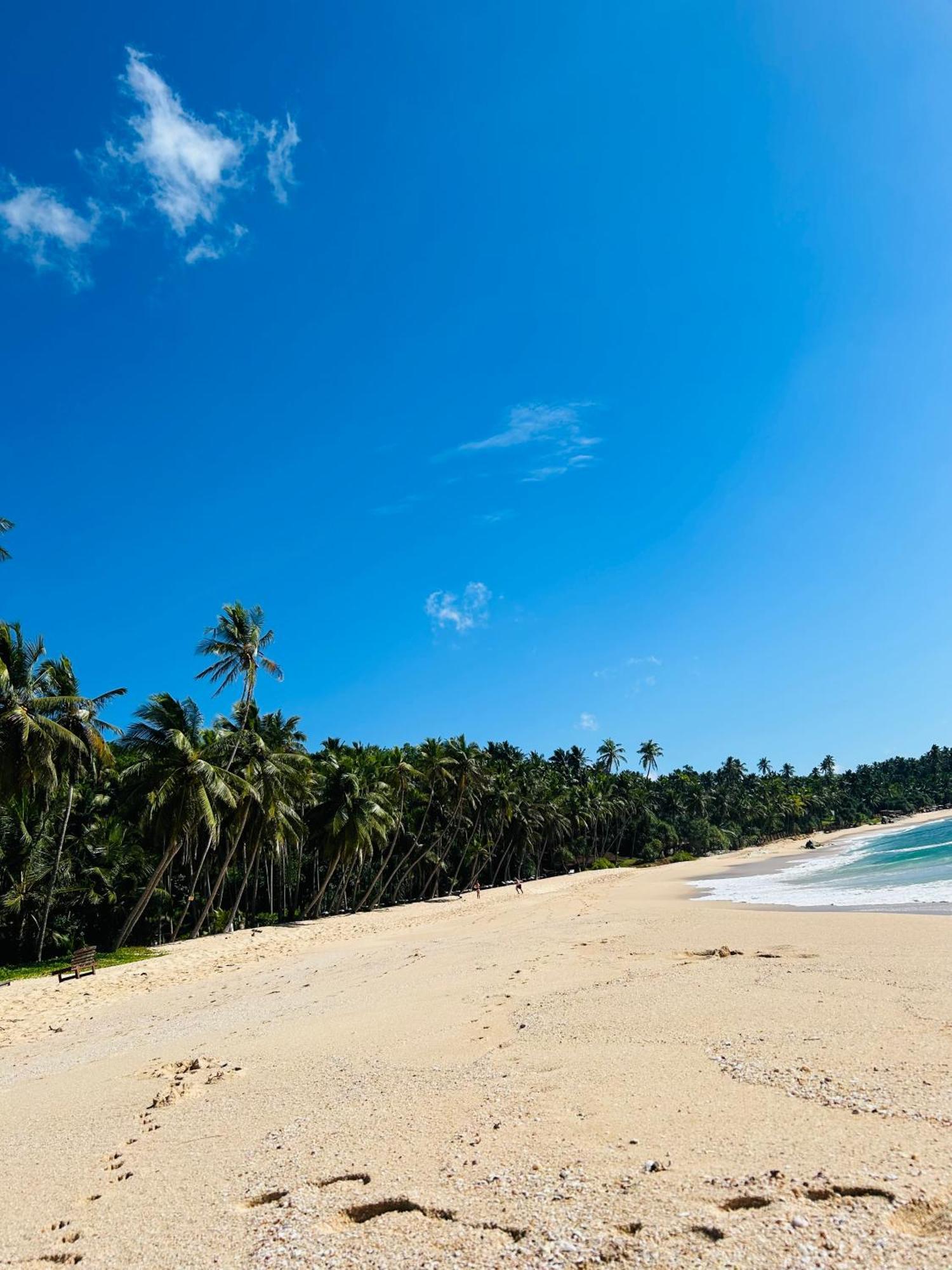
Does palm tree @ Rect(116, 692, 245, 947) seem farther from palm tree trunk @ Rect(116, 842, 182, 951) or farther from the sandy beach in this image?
the sandy beach

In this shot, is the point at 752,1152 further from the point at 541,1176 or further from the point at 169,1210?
the point at 169,1210

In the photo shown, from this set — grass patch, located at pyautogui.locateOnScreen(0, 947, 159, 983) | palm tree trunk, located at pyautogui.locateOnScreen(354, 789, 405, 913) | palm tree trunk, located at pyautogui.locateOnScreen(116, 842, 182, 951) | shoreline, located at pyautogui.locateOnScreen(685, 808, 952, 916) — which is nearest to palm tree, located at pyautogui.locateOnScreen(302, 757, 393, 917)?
palm tree trunk, located at pyautogui.locateOnScreen(354, 789, 405, 913)

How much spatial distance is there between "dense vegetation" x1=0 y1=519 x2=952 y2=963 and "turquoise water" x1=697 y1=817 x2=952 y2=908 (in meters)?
19.2

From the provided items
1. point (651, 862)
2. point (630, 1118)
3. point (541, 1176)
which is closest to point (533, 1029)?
point (630, 1118)

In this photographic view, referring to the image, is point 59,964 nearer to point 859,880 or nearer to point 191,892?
point 191,892

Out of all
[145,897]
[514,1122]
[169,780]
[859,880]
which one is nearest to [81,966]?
[145,897]

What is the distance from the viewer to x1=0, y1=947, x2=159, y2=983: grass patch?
20656mm

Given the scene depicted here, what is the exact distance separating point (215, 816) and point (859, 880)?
32.8 m

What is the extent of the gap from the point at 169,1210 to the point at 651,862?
3130 inches

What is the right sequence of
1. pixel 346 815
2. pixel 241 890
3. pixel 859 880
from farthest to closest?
pixel 346 815, pixel 859 880, pixel 241 890

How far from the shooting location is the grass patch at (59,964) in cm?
2066

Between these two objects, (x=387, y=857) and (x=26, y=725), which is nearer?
(x=26, y=725)

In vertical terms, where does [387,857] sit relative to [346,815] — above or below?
below

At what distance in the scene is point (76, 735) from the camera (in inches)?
914
